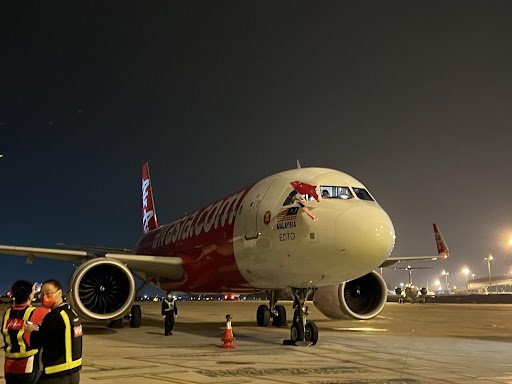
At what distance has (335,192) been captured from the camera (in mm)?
11250

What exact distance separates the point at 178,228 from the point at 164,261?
2.89m

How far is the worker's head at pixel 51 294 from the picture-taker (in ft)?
13.3

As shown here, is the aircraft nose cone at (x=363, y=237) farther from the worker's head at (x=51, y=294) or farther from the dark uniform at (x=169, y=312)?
the worker's head at (x=51, y=294)

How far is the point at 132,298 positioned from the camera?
1366 cm

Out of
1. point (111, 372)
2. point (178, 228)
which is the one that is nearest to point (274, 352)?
point (111, 372)

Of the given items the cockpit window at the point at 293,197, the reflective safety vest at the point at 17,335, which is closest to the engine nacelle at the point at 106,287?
the cockpit window at the point at 293,197

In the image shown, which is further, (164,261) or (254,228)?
(164,261)

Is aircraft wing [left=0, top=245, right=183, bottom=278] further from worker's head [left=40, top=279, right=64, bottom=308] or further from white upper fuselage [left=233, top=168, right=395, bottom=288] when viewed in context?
Result: worker's head [left=40, top=279, right=64, bottom=308]

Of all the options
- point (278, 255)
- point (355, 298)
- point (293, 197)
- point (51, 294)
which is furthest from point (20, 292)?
point (355, 298)

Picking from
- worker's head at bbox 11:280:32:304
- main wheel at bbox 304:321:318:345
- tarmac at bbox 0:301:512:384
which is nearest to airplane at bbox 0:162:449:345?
main wheel at bbox 304:321:318:345

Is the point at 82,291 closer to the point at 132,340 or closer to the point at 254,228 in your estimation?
the point at 132,340

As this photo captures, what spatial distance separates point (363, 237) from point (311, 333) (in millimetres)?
2508

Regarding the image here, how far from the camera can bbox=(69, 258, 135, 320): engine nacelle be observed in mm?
13711

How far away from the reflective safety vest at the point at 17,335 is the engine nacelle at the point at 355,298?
1040cm
